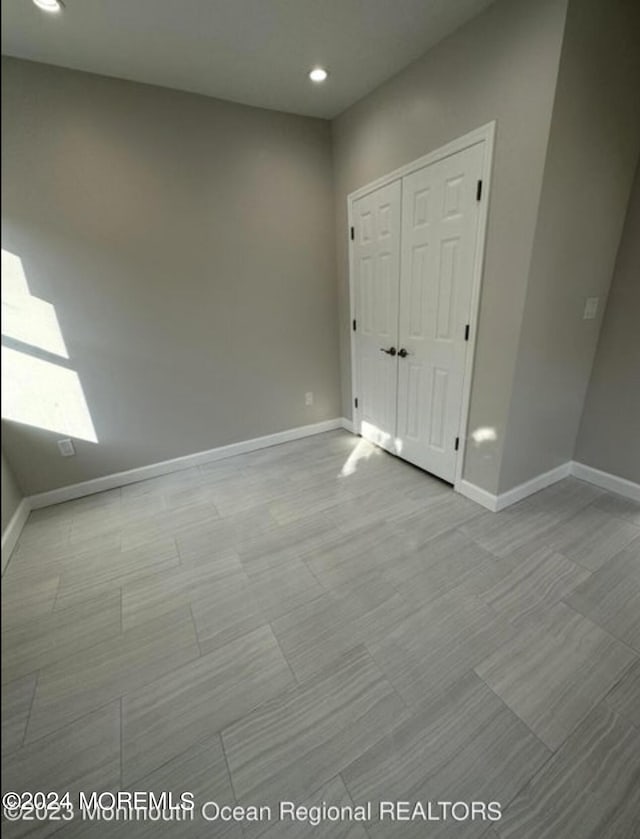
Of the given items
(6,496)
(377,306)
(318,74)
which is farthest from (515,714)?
(318,74)

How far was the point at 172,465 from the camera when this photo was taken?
277cm

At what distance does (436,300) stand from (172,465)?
229 centimetres

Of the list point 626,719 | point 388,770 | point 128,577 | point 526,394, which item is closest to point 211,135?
point 526,394

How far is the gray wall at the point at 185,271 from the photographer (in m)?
1.71

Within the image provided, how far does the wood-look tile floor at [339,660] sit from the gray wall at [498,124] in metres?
0.70

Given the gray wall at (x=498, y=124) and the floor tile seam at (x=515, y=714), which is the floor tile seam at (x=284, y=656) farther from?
the gray wall at (x=498, y=124)

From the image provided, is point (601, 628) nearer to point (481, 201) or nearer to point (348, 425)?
point (481, 201)

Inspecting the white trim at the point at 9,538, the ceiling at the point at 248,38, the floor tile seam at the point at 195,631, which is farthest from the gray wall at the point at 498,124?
the white trim at the point at 9,538

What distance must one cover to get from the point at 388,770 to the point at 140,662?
3.22 feet

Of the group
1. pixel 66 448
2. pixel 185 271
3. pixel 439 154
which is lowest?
pixel 66 448

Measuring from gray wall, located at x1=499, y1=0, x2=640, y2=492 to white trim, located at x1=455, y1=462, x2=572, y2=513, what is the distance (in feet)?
0.18

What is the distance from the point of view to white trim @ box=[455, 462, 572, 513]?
213cm

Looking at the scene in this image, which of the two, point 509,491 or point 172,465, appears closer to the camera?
point 509,491

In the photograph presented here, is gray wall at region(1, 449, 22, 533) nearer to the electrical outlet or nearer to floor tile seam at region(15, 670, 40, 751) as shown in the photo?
floor tile seam at region(15, 670, 40, 751)
